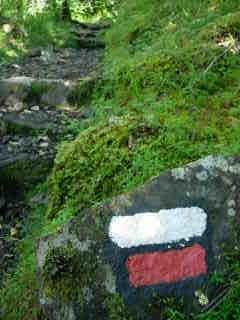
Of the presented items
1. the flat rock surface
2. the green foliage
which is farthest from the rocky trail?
the green foliage

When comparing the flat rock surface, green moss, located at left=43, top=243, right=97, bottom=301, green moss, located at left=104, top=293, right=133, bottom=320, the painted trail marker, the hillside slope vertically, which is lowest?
the flat rock surface

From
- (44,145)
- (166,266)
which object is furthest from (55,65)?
A: (166,266)

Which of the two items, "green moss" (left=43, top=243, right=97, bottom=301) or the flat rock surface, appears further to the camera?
the flat rock surface

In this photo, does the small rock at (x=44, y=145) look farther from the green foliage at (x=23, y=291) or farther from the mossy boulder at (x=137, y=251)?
the mossy boulder at (x=137, y=251)

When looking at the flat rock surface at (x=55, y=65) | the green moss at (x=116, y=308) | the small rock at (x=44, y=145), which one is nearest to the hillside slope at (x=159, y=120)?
the green moss at (x=116, y=308)

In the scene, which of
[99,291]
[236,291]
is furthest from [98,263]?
[236,291]

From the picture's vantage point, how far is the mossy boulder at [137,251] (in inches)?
82.7

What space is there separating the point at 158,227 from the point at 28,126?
11.5 feet

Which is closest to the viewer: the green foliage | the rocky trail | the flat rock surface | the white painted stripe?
the white painted stripe

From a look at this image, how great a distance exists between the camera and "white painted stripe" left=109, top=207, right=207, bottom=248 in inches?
87.1

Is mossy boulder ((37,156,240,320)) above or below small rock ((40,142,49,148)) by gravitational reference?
above

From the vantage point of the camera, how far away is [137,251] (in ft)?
7.20

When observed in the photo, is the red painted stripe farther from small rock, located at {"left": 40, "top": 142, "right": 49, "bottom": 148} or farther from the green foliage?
small rock, located at {"left": 40, "top": 142, "right": 49, "bottom": 148}

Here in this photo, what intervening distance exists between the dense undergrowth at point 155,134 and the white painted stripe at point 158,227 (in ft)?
0.91
